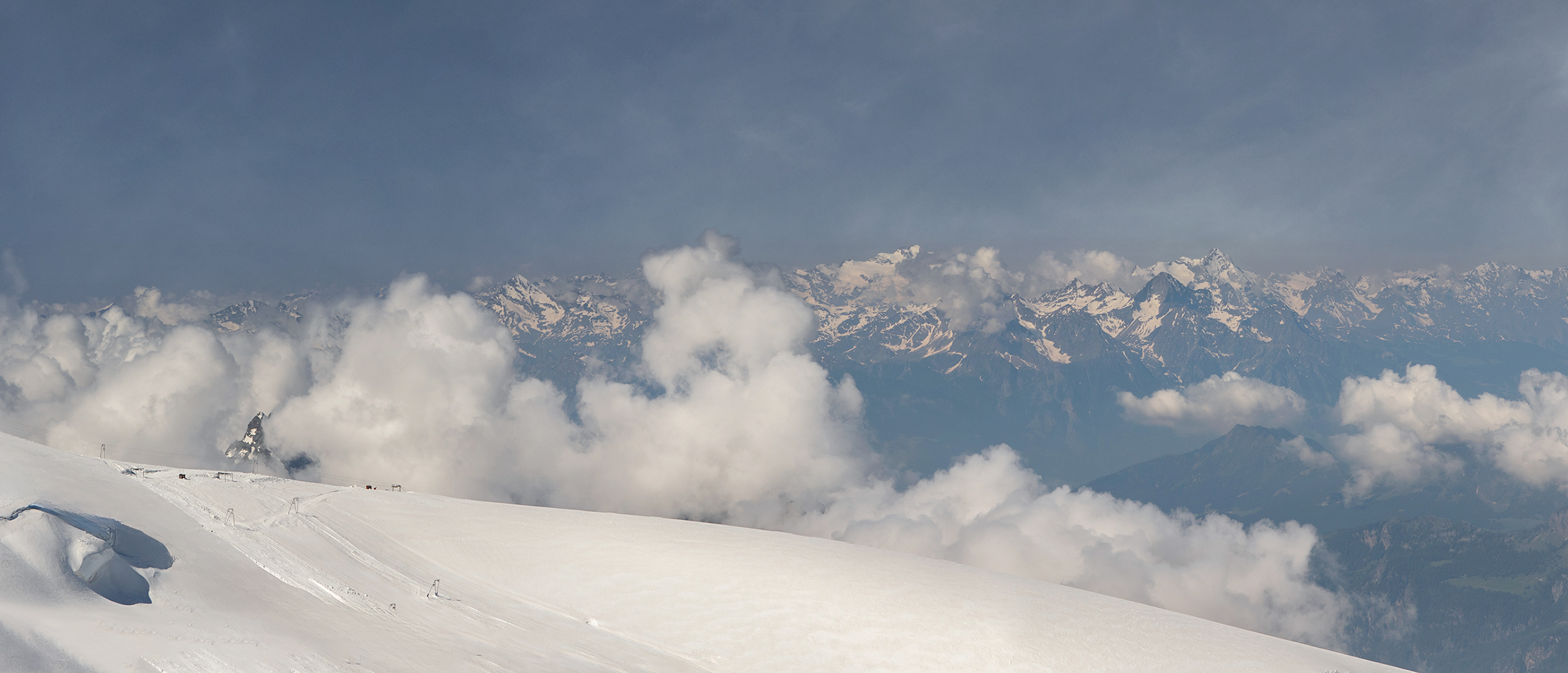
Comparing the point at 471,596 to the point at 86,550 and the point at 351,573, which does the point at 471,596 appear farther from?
the point at 86,550

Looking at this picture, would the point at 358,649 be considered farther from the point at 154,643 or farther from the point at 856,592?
the point at 856,592

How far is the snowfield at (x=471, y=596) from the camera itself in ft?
164

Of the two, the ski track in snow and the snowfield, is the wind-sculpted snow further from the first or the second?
the ski track in snow

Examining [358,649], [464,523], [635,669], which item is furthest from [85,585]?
[464,523]

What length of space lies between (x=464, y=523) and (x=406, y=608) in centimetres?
3350

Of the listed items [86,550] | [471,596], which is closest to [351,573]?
[471,596]

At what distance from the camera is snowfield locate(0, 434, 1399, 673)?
164 ft

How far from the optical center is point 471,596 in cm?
8081

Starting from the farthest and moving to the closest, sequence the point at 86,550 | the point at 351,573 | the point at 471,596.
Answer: the point at 471,596 < the point at 351,573 < the point at 86,550

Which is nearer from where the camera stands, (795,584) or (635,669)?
(635,669)

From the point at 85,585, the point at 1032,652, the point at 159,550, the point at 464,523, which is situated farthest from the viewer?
the point at 464,523

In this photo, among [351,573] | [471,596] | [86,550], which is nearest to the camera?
A: [86,550]

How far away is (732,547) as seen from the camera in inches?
4215

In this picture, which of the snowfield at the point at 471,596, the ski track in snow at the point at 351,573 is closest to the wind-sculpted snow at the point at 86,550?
the snowfield at the point at 471,596
